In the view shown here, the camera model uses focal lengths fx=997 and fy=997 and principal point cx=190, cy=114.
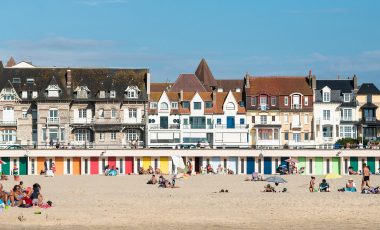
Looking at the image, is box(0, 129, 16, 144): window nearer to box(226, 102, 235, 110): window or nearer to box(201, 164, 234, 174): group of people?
box(226, 102, 235, 110): window

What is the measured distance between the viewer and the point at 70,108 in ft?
271

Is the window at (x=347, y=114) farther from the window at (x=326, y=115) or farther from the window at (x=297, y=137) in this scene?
the window at (x=297, y=137)

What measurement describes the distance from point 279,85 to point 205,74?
72.2 feet

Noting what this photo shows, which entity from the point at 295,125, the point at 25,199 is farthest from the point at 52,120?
the point at 25,199

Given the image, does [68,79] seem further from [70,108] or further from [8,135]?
[8,135]

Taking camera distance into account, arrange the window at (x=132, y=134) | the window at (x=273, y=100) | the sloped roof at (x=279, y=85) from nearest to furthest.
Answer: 1. the window at (x=132, y=134)
2. the window at (x=273, y=100)
3. the sloped roof at (x=279, y=85)

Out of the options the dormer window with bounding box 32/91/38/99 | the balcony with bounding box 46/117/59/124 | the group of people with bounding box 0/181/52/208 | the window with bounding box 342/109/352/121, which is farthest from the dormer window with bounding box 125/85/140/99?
the group of people with bounding box 0/181/52/208

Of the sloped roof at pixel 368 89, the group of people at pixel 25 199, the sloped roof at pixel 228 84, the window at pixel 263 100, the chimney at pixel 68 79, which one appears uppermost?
the sloped roof at pixel 228 84

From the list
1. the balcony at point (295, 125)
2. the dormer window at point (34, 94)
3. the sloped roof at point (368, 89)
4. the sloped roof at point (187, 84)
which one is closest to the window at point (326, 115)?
the balcony at point (295, 125)

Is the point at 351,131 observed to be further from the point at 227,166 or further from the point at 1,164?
the point at 1,164

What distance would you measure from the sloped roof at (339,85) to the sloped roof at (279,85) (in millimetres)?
1210

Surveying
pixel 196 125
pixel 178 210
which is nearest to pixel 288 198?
pixel 178 210

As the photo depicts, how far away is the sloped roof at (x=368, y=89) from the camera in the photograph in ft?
293

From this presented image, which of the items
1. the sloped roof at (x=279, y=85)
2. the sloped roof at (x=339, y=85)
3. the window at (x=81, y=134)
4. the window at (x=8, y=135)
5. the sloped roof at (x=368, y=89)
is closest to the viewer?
the window at (x=8, y=135)
